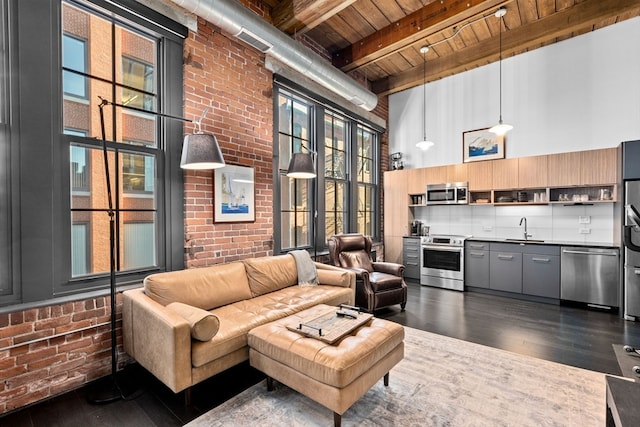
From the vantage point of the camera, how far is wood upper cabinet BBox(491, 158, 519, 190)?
4.89 m

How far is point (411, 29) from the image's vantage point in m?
4.06

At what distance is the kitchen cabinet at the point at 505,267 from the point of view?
15.1ft

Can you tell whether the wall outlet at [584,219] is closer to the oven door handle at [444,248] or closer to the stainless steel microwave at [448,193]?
the stainless steel microwave at [448,193]

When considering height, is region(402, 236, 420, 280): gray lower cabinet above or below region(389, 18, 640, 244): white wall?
below

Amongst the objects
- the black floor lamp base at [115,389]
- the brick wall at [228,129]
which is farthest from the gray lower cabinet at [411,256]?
the black floor lamp base at [115,389]

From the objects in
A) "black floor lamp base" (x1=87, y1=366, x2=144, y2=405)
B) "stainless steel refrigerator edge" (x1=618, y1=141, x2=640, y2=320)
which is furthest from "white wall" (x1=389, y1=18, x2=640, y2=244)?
"black floor lamp base" (x1=87, y1=366, x2=144, y2=405)

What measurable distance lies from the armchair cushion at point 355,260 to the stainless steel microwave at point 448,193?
2.00 meters

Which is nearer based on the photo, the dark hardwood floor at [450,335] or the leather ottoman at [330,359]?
the leather ottoman at [330,359]

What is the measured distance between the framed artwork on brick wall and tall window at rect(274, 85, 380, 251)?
504 millimetres

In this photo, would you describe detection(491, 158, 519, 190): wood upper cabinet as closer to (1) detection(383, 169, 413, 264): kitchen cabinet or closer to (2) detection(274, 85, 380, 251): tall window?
(1) detection(383, 169, 413, 264): kitchen cabinet

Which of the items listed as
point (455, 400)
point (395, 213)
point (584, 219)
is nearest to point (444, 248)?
point (395, 213)

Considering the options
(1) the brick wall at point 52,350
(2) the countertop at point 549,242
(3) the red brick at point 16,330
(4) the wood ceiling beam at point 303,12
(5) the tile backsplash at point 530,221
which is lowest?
(1) the brick wall at point 52,350

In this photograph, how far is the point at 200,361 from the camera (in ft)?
6.65

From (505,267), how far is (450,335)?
218 cm
